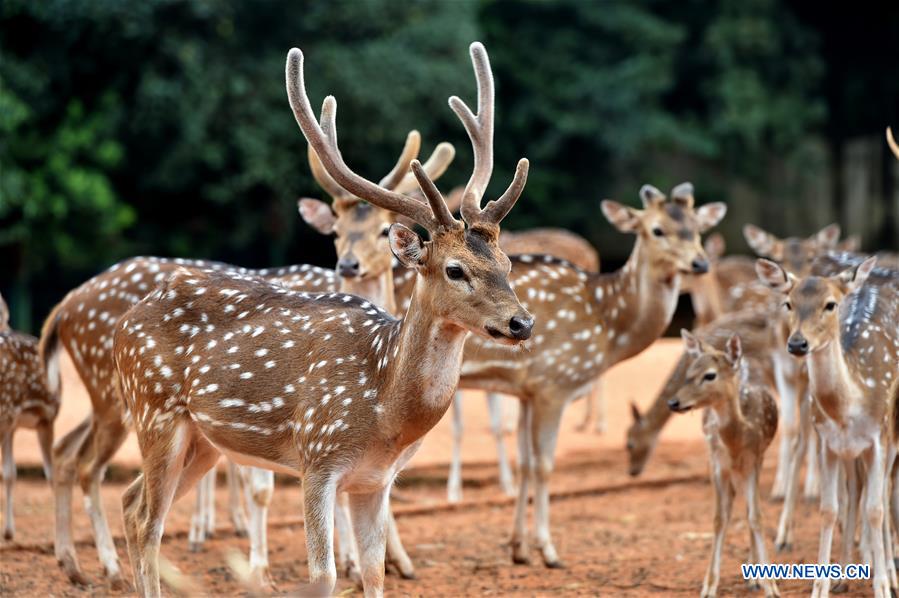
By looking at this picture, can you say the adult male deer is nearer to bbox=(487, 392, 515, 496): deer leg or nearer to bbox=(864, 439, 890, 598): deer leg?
bbox=(864, 439, 890, 598): deer leg

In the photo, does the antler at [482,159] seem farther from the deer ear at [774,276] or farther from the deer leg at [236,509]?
the deer leg at [236,509]

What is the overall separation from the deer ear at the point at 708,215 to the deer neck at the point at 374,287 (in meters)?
2.32

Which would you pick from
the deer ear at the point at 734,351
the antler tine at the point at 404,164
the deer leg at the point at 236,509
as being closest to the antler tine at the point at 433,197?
the antler tine at the point at 404,164

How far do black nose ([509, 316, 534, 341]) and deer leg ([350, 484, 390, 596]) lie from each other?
107cm

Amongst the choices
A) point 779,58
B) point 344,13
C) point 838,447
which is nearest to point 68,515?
point 838,447

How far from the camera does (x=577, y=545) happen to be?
8.91 metres

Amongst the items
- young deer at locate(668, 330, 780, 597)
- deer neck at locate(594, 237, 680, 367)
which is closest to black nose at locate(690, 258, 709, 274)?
deer neck at locate(594, 237, 680, 367)

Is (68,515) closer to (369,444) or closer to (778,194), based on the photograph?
(369,444)

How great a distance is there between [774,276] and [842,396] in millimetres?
824

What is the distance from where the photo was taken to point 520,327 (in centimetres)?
521

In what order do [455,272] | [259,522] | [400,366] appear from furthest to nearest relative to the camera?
[259,522] → [400,366] → [455,272]

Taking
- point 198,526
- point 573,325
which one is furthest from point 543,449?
point 198,526

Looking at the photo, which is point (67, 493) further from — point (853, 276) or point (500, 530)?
point (853, 276)

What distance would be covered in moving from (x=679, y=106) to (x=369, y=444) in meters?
20.5
